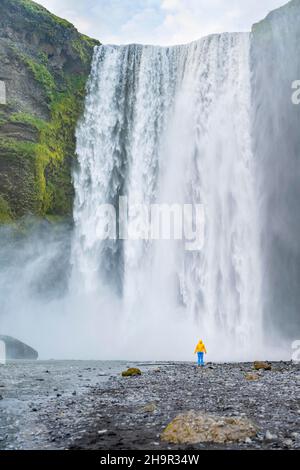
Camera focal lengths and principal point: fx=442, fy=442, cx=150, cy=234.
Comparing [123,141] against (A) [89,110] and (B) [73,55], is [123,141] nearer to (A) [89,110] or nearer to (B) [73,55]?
(A) [89,110]

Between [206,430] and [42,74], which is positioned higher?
[42,74]

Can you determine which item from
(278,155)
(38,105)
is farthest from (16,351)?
(278,155)

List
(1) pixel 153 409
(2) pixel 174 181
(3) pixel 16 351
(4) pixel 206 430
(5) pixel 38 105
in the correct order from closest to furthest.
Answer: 1. (4) pixel 206 430
2. (1) pixel 153 409
3. (3) pixel 16 351
4. (2) pixel 174 181
5. (5) pixel 38 105

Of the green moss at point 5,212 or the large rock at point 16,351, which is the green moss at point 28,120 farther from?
the large rock at point 16,351

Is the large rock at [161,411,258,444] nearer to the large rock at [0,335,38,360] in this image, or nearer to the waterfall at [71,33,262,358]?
the large rock at [0,335,38,360]

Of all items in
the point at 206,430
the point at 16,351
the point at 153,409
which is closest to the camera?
the point at 206,430

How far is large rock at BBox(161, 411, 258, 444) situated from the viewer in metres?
6.29

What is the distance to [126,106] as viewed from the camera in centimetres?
3462

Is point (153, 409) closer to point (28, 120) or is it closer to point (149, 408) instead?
point (149, 408)

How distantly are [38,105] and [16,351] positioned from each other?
18.3 meters

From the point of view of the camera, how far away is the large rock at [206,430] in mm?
6289

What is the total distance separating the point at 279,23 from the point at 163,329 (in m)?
23.9

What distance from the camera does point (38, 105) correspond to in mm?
32969

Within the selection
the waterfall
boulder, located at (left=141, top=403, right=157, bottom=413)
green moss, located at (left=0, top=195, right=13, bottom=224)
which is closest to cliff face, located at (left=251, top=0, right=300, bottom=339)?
the waterfall
